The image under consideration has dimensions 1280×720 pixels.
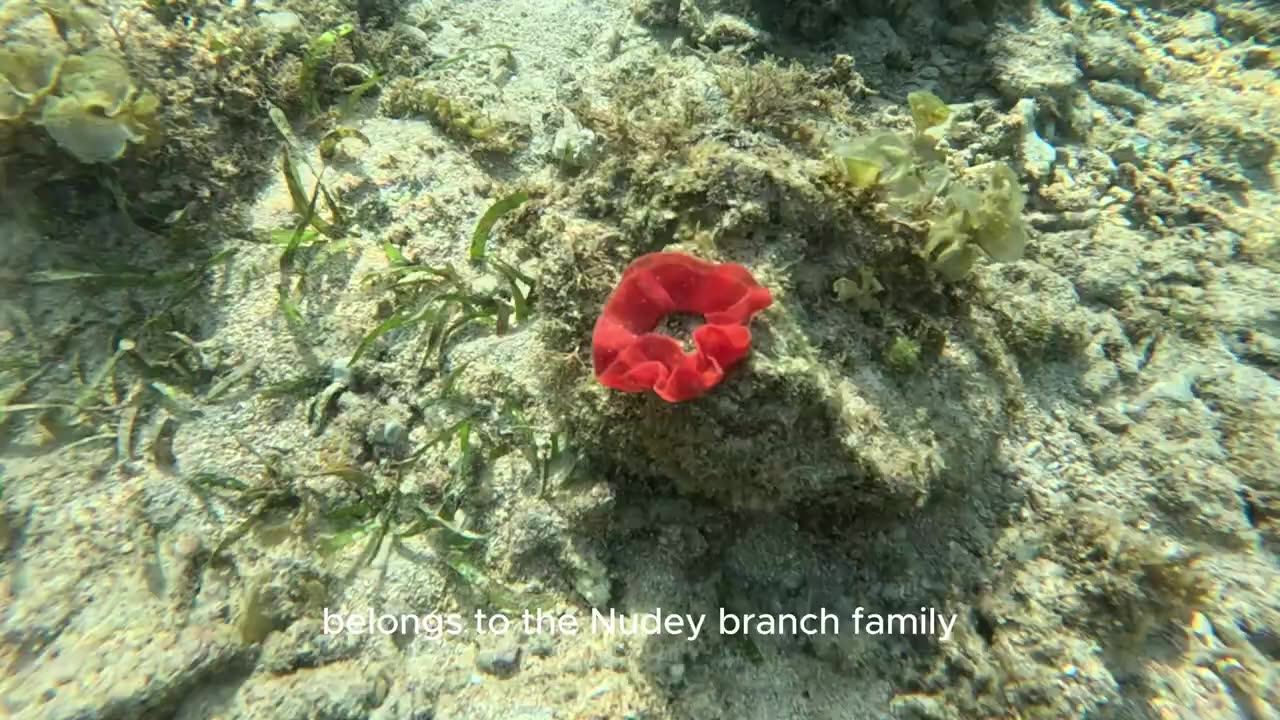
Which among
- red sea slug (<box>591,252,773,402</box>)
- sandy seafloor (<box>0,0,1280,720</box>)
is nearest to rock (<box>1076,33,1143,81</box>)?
sandy seafloor (<box>0,0,1280,720</box>)

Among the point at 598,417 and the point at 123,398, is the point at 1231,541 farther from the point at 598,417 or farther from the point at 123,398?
the point at 123,398

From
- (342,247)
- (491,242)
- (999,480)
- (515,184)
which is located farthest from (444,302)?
(999,480)

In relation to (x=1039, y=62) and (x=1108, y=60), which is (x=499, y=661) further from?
(x=1108, y=60)

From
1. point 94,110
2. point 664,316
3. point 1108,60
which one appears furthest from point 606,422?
point 1108,60

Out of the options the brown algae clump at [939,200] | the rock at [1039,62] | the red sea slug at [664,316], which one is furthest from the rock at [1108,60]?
the red sea slug at [664,316]

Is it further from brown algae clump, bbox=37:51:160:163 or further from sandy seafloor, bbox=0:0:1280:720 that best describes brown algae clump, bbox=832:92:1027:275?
brown algae clump, bbox=37:51:160:163

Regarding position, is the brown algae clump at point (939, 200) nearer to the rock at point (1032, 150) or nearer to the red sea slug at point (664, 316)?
the red sea slug at point (664, 316)
